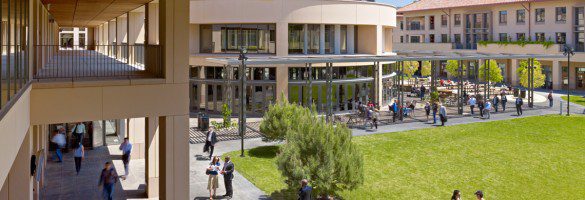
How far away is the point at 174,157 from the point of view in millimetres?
13258

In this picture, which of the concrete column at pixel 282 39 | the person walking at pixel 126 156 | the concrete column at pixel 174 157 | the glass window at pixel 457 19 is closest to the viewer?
the concrete column at pixel 174 157

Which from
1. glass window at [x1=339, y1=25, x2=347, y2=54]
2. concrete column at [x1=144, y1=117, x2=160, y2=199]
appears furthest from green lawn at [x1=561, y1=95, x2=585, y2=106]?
concrete column at [x1=144, y1=117, x2=160, y2=199]

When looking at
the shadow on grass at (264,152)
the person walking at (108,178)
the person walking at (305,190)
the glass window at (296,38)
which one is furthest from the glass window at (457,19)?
the person walking at (108,178)

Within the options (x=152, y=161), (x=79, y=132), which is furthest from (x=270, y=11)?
(x=152, y=161)

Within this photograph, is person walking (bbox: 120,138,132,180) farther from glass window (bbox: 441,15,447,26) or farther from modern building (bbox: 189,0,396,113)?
glass window (bbox: 441,15,447,26)

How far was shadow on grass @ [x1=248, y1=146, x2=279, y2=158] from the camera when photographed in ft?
78.6

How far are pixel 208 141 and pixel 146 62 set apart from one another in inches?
302

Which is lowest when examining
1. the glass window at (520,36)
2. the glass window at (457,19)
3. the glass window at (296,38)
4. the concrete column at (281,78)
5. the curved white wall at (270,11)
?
the concrete column at (281,78)

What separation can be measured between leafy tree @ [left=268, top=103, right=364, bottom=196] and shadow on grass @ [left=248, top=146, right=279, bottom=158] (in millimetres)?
7688

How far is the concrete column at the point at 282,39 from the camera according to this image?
122 feet

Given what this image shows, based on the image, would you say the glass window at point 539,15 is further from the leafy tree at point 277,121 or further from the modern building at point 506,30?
the leafy tree at point 277,121

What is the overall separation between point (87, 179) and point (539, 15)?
191 ft

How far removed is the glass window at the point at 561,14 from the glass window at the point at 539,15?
6.86 feet

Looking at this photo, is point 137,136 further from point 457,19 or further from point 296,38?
point 457,19
